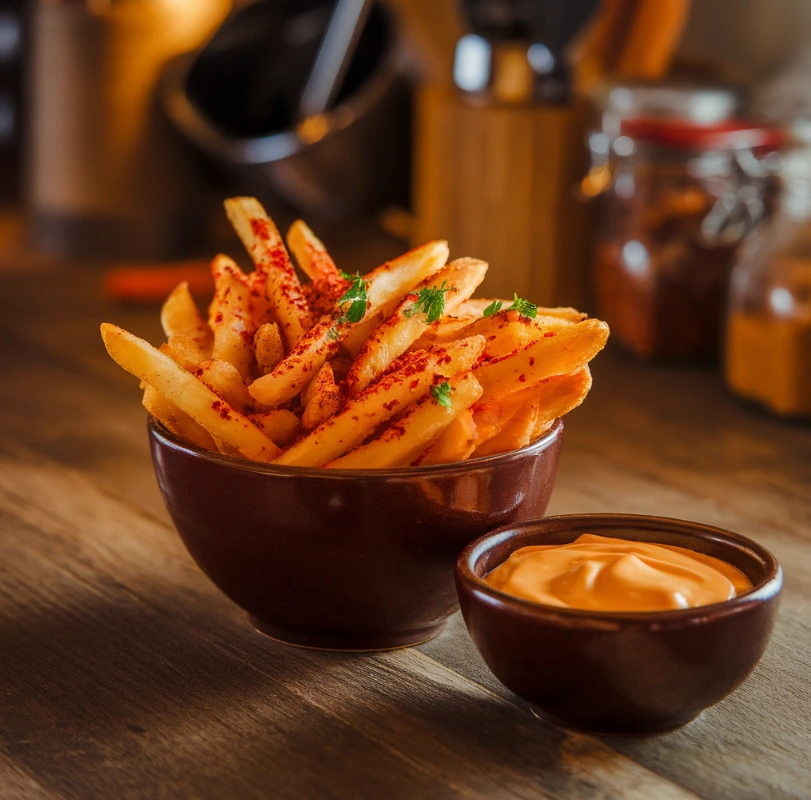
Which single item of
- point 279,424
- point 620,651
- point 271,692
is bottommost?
point 271,692

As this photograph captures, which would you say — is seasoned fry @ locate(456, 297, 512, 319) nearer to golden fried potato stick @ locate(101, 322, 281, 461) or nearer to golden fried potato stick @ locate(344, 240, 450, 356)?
golden fried potato stick @ locate(344, 240, 450, 356)

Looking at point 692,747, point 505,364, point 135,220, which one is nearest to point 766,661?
point 692,747

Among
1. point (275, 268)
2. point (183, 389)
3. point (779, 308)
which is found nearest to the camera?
point (183, 389)

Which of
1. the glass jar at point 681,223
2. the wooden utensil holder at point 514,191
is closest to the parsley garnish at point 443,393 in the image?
the glass jar at point 681,223

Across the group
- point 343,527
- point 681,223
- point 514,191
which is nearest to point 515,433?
point 343,527

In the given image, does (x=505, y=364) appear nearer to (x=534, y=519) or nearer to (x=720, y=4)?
(x=534, y=519)

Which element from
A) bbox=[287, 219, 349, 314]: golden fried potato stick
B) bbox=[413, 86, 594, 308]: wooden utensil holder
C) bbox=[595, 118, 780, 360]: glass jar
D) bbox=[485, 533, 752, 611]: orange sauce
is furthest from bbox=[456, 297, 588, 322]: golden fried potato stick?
bbox=[413, 86, 594, 308]: wooden utensil holder

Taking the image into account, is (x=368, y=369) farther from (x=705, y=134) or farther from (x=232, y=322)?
(x=705, y=134)
